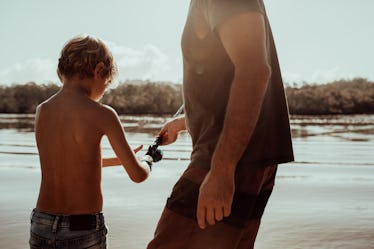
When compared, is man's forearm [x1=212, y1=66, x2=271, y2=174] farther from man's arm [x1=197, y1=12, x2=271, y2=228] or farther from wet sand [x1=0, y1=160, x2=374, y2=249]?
wet sand [x1=0, y1=160, x2=374, y2=249]

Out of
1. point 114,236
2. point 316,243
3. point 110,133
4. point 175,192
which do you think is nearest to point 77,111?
point 110,133

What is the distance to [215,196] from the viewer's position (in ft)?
5.82

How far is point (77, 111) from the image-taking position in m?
2.36

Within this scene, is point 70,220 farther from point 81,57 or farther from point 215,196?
point 215,196

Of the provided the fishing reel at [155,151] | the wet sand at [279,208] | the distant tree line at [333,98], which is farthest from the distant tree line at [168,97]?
the fishing reel at [155,151]

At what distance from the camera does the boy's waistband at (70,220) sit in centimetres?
235

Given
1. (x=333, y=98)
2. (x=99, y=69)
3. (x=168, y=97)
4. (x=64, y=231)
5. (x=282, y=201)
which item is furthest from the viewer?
(x=168, y=97)

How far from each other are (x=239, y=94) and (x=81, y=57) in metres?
0.94

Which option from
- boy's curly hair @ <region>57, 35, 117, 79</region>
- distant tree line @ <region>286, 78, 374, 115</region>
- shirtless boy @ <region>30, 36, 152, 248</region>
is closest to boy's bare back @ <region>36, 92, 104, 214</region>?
shirtless boy @ <region>30, 36, 152, 248</region>

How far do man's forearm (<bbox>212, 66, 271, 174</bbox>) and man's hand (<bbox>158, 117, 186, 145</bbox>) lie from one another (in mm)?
874

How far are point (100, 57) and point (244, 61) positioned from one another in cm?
90

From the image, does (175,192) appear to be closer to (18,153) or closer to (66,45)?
(66,45)

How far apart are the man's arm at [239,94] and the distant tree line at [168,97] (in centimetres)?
2347

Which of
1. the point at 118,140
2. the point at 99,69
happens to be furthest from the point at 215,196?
the point at 99,69
